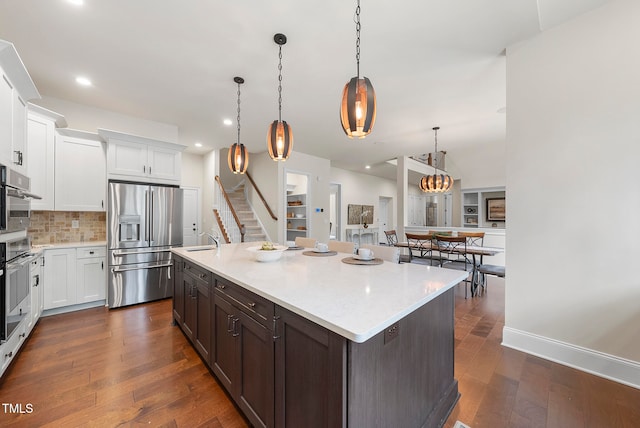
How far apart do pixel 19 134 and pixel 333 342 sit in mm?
3240

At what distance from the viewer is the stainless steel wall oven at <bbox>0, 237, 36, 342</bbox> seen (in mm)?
1841

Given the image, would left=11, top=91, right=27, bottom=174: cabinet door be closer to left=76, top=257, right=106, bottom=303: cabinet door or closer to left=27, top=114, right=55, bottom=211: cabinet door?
left=27, top=114, right=55, bottom=211: cabinet door

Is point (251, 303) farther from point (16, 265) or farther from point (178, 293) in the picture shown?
point (16, 265)

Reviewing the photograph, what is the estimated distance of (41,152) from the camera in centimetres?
311

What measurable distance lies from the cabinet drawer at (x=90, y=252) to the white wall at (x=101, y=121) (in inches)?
69.5

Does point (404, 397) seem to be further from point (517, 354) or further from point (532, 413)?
point (517, 354)

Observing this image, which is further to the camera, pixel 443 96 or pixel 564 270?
pixel 443 96

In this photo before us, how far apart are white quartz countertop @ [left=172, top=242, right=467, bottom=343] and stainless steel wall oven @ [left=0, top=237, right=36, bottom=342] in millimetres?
1272

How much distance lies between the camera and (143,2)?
191cm

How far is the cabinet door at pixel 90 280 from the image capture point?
11.0 feet

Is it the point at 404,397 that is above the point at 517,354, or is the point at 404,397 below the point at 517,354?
above

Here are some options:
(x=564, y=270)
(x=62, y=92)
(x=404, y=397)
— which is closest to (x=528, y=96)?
(x=564, y=270)

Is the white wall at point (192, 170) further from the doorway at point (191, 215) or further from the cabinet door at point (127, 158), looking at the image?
the cabinet door at point (127, 158)

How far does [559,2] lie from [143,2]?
318 cm
